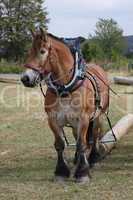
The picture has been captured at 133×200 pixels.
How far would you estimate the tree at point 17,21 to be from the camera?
67688 millimetres

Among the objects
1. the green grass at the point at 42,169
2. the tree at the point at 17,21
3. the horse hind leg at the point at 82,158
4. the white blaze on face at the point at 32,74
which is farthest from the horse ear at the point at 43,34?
the tree at the point at 17,21

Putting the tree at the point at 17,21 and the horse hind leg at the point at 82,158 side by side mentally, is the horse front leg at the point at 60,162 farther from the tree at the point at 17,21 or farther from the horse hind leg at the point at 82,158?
the tree at the point at 17,21

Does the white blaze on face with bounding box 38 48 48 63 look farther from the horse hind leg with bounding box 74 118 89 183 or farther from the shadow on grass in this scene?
the shadow on grass

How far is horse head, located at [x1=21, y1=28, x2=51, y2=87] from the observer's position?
5.49 meters

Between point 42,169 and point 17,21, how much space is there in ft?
213

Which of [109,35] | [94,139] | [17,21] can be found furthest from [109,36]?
[94,139]

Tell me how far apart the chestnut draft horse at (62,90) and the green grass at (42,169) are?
1.02ft

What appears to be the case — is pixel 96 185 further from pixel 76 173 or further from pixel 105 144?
pixel 105 144

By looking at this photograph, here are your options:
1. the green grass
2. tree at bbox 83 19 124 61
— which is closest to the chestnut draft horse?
the green grass

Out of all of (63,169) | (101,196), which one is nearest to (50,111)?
(63,169)

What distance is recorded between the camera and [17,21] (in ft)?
232

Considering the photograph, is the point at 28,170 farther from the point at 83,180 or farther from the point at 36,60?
the point at 36,60

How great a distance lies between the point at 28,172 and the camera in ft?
22.2

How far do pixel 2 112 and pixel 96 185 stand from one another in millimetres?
7805
